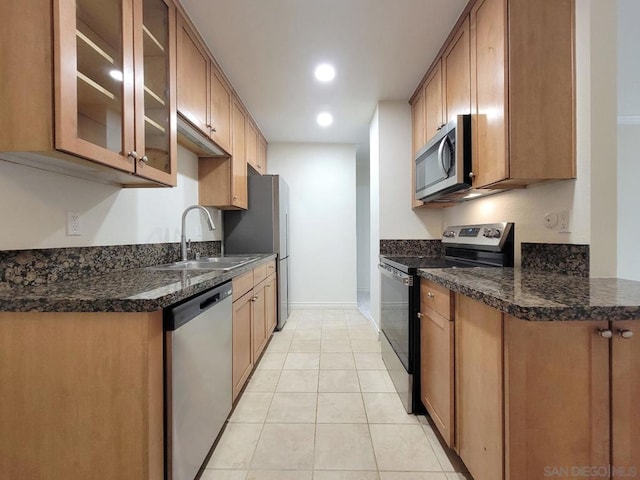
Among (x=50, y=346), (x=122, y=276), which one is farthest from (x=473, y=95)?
(x=50, y=346)

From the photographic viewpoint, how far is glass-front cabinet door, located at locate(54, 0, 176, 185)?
94 cm

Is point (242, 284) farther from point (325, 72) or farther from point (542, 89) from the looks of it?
point (542, 89)

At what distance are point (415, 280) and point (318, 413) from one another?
1009mm

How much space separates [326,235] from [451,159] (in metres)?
2.54

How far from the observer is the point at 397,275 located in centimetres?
193

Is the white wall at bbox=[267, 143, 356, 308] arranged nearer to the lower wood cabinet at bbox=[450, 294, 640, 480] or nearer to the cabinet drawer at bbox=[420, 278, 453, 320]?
the cabinet drawer at bbox=[420, 278, 453, 320]

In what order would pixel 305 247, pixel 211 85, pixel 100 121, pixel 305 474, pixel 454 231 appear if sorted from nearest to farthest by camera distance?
1. pixel 100 121
2. pixel 305 474
3. pixel 211 85
4. pixel 454 231
5. pixel 305 247

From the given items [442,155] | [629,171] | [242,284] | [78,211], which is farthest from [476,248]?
[629,171]

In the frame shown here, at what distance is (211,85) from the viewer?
6.92 feet

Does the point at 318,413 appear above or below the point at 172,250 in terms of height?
below

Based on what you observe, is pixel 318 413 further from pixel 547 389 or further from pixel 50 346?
pixel 50 346

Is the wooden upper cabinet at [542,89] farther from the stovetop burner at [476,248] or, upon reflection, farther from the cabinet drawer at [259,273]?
the cabinet drawer at [259,273]

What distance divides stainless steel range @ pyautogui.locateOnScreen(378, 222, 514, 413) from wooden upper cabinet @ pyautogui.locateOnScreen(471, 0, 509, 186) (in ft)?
1.43

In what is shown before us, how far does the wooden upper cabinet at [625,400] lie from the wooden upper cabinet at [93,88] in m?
1.84
